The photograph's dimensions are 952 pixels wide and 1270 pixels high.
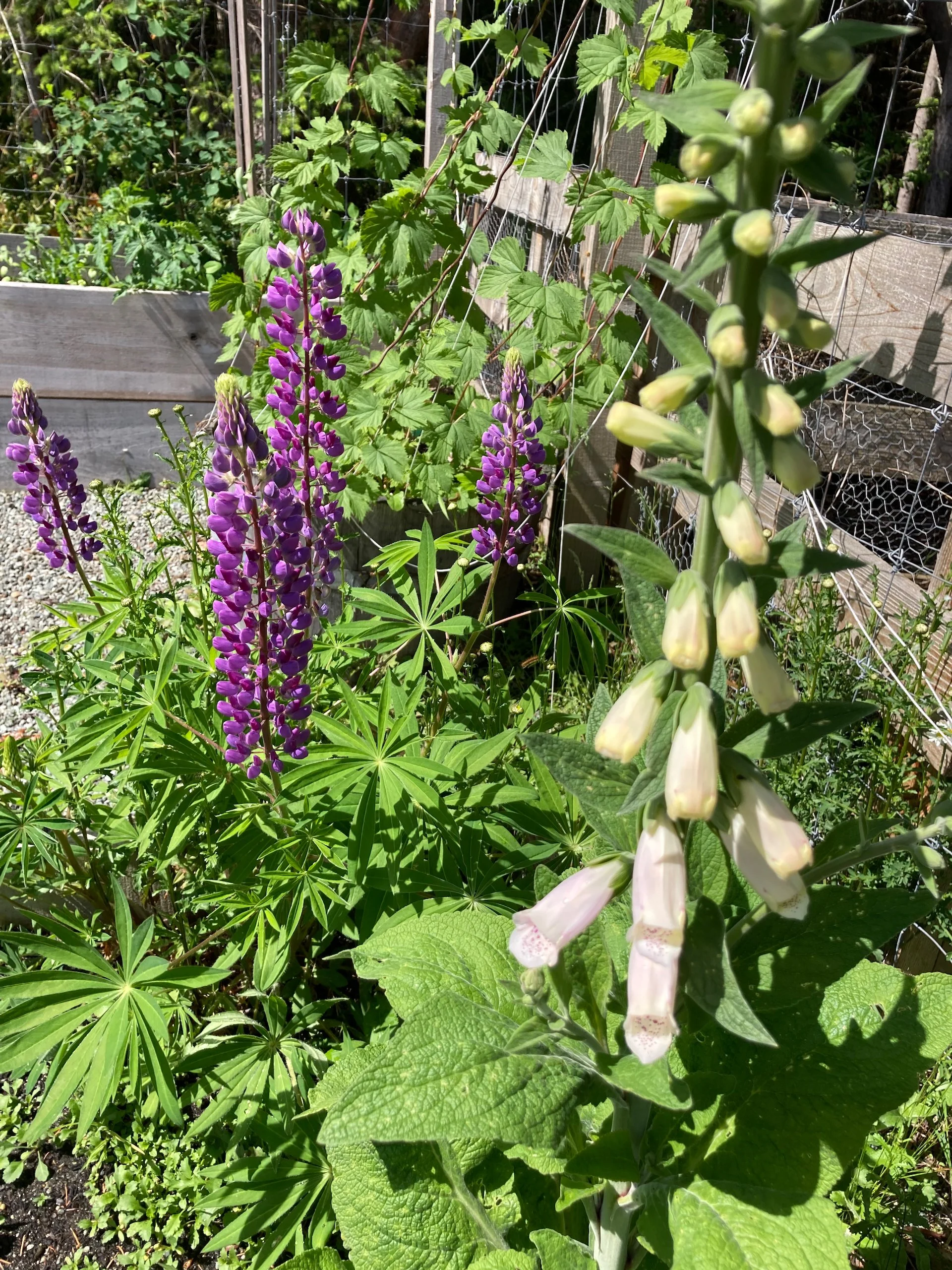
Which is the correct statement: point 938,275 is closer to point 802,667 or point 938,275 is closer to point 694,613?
point 802,667

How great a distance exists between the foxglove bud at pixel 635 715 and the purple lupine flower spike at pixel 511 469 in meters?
1.77

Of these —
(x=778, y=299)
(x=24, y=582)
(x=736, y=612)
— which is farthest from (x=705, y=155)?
(x=24, y=582)

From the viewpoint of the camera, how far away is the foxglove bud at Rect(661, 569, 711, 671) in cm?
90

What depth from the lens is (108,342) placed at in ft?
18.9

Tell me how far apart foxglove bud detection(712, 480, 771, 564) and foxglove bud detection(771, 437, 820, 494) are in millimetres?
43

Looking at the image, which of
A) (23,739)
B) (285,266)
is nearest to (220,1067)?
(23,739)

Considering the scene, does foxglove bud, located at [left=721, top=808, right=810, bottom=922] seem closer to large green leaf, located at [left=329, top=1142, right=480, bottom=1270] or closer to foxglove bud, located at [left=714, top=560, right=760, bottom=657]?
foxglove bud, located at [left=714, top=560, right=760, bottom=657]

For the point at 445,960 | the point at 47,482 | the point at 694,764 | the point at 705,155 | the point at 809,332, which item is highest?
the point at 705,155

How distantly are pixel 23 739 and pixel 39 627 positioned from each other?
1.79 meters

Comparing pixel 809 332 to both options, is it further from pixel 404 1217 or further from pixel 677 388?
pixel 404 1217

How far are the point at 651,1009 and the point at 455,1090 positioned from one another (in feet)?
1.18

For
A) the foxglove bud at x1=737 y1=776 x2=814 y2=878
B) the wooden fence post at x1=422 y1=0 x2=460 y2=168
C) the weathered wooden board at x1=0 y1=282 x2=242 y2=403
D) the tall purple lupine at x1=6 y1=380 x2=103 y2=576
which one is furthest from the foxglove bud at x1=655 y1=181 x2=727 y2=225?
the weathered wooden board at x1=0 y1=282 x2=242 y2=403

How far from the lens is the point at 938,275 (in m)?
2.40

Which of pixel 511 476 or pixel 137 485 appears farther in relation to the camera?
pixel 137 485
